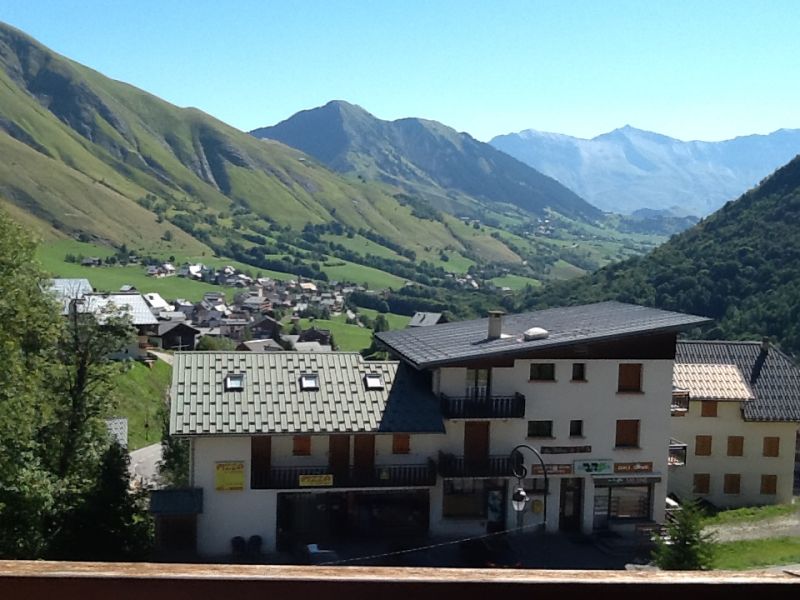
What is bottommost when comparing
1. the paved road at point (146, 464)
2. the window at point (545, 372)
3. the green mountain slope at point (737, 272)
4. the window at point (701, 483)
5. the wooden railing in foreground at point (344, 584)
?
the paved road at point (146, 464)

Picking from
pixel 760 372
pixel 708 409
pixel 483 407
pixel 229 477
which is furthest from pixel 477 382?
pixel 760 372

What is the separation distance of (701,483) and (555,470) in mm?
11988

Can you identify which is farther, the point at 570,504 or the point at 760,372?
the point at 760,372

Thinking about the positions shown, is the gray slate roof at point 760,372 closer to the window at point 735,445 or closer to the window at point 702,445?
the window at point 735,445

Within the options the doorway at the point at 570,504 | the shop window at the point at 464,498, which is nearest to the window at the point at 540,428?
the doorway at the point at 570,504

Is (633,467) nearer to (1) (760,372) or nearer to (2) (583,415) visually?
(2) (583,415)

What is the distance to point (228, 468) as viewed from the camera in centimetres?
3027

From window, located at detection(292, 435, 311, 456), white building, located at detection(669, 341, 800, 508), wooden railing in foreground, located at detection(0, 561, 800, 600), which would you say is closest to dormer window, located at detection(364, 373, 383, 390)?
window, located at detection(292, 435, 311, 456)

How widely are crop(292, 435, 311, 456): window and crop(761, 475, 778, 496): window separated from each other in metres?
23.6

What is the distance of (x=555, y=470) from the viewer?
3369 cm

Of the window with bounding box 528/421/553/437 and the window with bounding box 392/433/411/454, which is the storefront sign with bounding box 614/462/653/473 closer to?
the window with bounding box 528/421/553/437

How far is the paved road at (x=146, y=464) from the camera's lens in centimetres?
4266

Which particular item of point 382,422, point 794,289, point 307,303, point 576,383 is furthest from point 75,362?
point 307,303

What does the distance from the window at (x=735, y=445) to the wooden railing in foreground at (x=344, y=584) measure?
42579 millimetres
